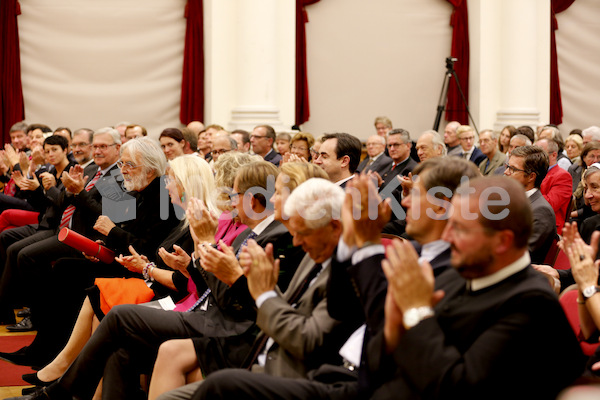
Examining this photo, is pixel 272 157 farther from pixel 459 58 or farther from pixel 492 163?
pixel 459 58

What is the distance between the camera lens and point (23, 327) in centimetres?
505

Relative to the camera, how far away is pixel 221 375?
211 cm

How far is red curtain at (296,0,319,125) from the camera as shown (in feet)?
31.7

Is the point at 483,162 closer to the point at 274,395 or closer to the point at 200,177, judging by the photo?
the point at 200,177

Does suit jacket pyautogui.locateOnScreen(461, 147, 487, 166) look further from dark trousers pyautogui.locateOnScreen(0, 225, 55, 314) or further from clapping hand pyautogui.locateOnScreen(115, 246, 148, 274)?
clapping hand pyautogui.locateOnScreen(115, 246, 148, 274)

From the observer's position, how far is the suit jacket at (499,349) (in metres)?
1.63

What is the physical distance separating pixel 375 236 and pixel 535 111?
8028mm

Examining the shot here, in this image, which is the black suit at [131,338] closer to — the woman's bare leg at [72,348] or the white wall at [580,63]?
the woman's bare leg at [72,348]

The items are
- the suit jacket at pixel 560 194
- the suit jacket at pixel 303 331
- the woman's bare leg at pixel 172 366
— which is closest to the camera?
the suit jacket at pixel 303 331

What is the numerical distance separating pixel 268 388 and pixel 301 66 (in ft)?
26.4

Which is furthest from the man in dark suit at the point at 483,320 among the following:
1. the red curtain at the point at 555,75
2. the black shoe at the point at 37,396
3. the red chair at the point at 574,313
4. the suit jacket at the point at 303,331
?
the red curtain at the point at 555,75

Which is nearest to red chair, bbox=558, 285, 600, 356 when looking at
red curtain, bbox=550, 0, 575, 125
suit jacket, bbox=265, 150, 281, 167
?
suit jacket, bbox=265, 150, 281, 167

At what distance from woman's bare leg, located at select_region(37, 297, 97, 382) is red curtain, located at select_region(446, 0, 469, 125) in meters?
7.55

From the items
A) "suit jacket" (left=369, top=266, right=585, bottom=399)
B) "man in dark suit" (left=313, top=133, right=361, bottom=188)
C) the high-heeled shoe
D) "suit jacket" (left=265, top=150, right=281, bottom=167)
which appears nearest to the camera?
"suit jacket" (left=369, top=266, right=585, bottom=399)
